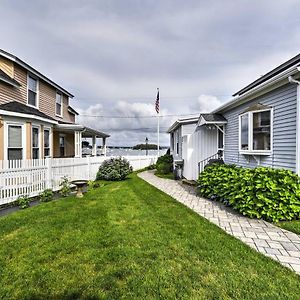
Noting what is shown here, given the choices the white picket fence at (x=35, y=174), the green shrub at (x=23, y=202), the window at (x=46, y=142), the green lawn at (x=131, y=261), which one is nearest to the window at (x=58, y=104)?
the window at (x=46, y=142)

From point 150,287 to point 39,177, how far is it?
24.3ft

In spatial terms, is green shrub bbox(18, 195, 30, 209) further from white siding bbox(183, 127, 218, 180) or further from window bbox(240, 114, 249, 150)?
window bbox(240, 114, 249, 150)

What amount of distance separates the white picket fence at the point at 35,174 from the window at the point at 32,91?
507 centimetres

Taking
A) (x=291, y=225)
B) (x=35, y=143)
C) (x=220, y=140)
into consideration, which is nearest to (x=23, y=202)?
(x=35, y=143)

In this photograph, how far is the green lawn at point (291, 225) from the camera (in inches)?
194

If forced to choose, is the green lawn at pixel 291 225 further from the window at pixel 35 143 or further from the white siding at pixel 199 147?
the window at pixel 35 143

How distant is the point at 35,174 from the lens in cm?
866

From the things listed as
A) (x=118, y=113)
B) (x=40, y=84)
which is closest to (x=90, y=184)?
(x=40, y=84)

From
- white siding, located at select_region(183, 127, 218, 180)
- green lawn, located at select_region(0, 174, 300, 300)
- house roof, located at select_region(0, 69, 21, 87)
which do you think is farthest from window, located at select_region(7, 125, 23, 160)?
white siding, located at select_region(183, 127, 218, 180)

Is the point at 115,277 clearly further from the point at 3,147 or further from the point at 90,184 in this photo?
the point at 3,147

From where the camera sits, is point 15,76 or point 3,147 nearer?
point 3,147

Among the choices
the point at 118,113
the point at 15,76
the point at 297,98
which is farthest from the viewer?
the point at 118,113

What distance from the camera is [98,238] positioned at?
14.5ft

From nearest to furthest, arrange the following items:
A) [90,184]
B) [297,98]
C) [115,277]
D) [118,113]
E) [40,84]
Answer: [115,277], [297,98], [90,184], [40,84], [118,113]
